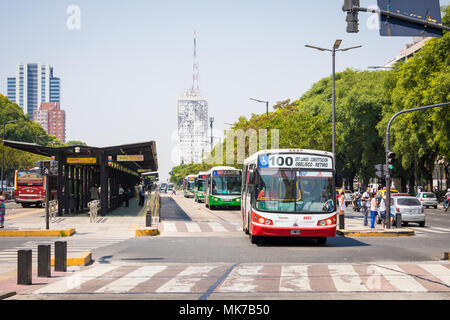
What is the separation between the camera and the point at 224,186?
4428 cm

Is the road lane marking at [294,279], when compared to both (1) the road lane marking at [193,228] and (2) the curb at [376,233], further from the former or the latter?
(1) the road lane marking at [193,228]

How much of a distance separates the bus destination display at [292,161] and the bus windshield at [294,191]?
20cm

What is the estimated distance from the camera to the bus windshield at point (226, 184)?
43.5 metres

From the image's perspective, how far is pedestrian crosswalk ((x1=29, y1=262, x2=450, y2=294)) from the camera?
32.6 ft

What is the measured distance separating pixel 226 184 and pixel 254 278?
108 ft

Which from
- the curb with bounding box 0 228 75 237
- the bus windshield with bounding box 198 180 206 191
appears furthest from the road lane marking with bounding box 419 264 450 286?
the bus windshield with bounding box 198 180 206 191

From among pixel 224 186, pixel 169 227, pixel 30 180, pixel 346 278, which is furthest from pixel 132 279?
pixel 30 180

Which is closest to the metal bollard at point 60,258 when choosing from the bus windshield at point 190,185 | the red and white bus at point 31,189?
the red and white bus at point 31,189

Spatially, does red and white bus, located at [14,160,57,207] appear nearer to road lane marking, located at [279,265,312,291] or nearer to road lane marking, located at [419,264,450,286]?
road lane marking, located at [279,265,312,291]

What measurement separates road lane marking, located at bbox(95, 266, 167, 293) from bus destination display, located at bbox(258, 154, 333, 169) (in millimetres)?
6373

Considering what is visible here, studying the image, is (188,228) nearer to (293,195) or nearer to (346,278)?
(293,195)
